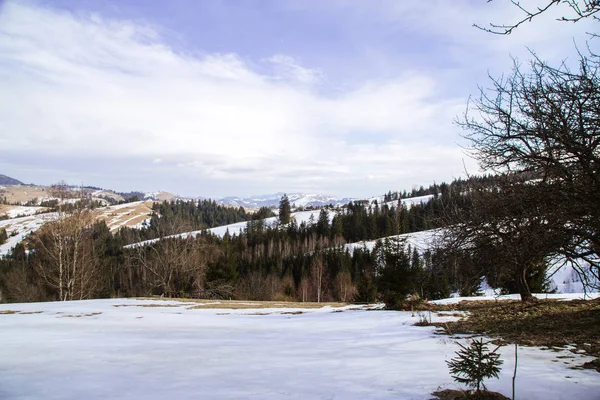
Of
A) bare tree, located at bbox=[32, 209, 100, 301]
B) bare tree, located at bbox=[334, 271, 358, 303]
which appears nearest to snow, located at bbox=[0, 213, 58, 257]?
bare tree, located at bbox=[334, 271, 358, 303]

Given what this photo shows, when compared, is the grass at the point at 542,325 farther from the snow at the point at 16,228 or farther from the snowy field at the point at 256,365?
the snow at the point at 16,228

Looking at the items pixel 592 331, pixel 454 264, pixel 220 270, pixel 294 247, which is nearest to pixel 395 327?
pixel 454 264

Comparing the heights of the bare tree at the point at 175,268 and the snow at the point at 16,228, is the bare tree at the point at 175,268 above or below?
below

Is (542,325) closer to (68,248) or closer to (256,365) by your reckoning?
(256,365)

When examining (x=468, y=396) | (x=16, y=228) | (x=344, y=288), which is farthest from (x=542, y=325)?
(x=16, y=228)

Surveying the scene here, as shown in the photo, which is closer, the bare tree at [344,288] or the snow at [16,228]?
the bare tree at [344,288]

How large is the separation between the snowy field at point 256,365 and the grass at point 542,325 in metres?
0.60

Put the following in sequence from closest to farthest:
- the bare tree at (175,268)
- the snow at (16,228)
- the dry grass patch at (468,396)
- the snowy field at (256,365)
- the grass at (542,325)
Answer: the dry grass patch at (468,396), the snowy field at (256,365), the grass at (542,325), the bare tree at (175,268), the snow at (16,228)

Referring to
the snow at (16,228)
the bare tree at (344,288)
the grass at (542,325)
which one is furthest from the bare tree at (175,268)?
the snow at (16,228)

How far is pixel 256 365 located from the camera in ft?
21.6

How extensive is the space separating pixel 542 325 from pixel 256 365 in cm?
667

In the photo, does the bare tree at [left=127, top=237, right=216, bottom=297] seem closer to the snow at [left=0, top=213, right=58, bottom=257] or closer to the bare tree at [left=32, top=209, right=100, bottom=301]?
the bare tree at [left=32, top=209, right=100, bottom=301]

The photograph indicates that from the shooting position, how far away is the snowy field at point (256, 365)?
4.94 meters

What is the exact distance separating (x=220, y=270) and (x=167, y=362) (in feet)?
104
